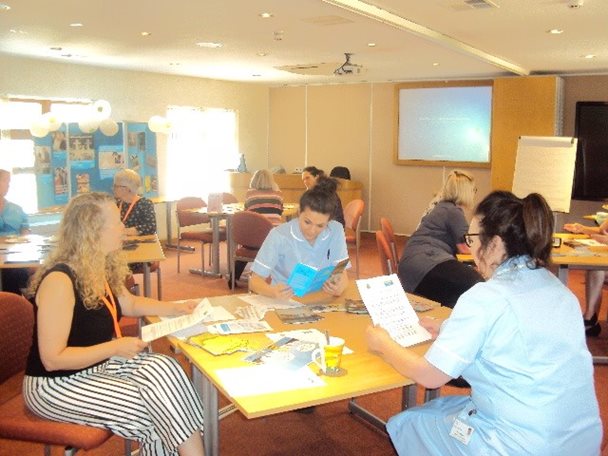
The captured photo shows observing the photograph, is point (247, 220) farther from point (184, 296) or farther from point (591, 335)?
point (591, 335)

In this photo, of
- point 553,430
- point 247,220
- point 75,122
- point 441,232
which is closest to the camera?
point 553,430

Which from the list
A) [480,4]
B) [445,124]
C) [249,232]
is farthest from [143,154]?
[480,4]

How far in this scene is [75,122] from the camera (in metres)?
8.12

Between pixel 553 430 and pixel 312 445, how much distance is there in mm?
1719

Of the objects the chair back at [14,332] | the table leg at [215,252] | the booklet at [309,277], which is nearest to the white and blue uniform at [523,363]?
the booklet at [309,277]

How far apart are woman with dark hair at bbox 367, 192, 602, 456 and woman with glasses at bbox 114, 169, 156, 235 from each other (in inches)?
150

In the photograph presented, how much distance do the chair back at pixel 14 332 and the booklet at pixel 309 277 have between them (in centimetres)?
116

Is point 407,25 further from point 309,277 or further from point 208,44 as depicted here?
point 309,277

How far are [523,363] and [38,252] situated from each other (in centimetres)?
374

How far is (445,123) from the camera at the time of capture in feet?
31.6

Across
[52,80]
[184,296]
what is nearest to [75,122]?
[52,80]

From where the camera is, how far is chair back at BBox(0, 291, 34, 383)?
2.55m

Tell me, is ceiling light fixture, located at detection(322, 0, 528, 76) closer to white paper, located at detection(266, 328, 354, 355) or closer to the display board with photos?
white paper, located at detection(266, 328, 354, 355)

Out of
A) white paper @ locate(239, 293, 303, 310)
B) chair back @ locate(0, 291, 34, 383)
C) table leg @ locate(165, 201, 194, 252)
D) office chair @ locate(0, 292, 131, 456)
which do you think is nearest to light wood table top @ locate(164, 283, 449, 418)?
white paper @ locate(239, 293, 303, 310)
